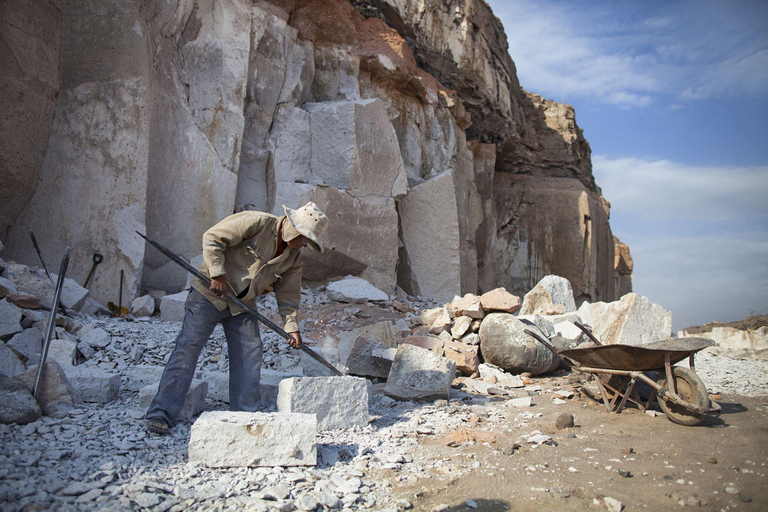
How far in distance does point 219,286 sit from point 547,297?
535 cm

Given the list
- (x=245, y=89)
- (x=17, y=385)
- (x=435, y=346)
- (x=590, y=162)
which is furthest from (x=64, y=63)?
(x=590, y=162)

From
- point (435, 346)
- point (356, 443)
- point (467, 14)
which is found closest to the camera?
point (356, 443)

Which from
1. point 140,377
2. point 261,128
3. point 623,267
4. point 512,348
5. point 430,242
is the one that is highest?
point 261,128

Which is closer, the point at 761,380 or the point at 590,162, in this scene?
the point at 761,380

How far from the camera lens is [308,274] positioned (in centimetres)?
845

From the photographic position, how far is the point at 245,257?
3.36m

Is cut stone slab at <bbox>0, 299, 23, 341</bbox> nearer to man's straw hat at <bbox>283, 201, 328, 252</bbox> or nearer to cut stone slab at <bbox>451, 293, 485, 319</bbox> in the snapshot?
man's straw hat at <bbox>283, 201, 328, 252</bbox>

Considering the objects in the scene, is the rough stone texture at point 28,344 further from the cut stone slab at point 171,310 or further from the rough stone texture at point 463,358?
the rough stone texture at point 463,358

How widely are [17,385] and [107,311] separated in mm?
3253

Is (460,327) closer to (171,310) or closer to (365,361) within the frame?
(365,361)

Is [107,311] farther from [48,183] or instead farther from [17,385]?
[17,385]

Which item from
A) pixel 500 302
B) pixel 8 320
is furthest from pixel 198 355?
pixel 500 302

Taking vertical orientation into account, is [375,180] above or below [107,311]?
above

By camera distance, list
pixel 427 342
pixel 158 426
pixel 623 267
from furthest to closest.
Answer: pixel 623 267
pixel 427 342
pixel 158 426
